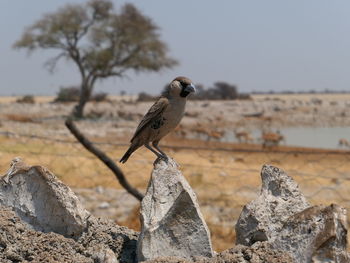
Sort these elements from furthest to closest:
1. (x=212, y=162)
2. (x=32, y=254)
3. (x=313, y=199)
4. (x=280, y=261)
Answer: (x=212, y=162)
(x=313, y=199)
(x=32, y=254)
(x=280, y=261)

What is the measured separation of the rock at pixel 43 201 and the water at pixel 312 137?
72.9ft

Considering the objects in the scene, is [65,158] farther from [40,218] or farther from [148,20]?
[148,20]

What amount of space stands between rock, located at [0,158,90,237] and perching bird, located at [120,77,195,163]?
0.85 metres

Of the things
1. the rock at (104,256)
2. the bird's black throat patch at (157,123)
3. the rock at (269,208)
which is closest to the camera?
the rock at (104,256)

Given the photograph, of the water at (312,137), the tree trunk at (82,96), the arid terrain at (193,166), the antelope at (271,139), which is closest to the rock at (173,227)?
the arid terrain at (193,166)

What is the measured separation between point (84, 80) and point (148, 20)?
15.4ft

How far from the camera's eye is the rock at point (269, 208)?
5.89 ft

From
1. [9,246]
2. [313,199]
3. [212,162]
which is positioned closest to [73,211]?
[9,246]

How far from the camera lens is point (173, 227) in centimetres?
176

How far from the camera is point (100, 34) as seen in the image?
3081 cm

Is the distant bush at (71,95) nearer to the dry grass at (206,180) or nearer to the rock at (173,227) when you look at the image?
the dry grass at (206,180)

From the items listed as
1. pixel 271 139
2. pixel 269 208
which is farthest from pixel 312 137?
pixel 269 208

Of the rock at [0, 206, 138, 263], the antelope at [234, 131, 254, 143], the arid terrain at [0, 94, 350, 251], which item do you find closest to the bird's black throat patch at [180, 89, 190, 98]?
the rock at [0, 206, 138, 263]

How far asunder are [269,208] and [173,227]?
31 centimetres
